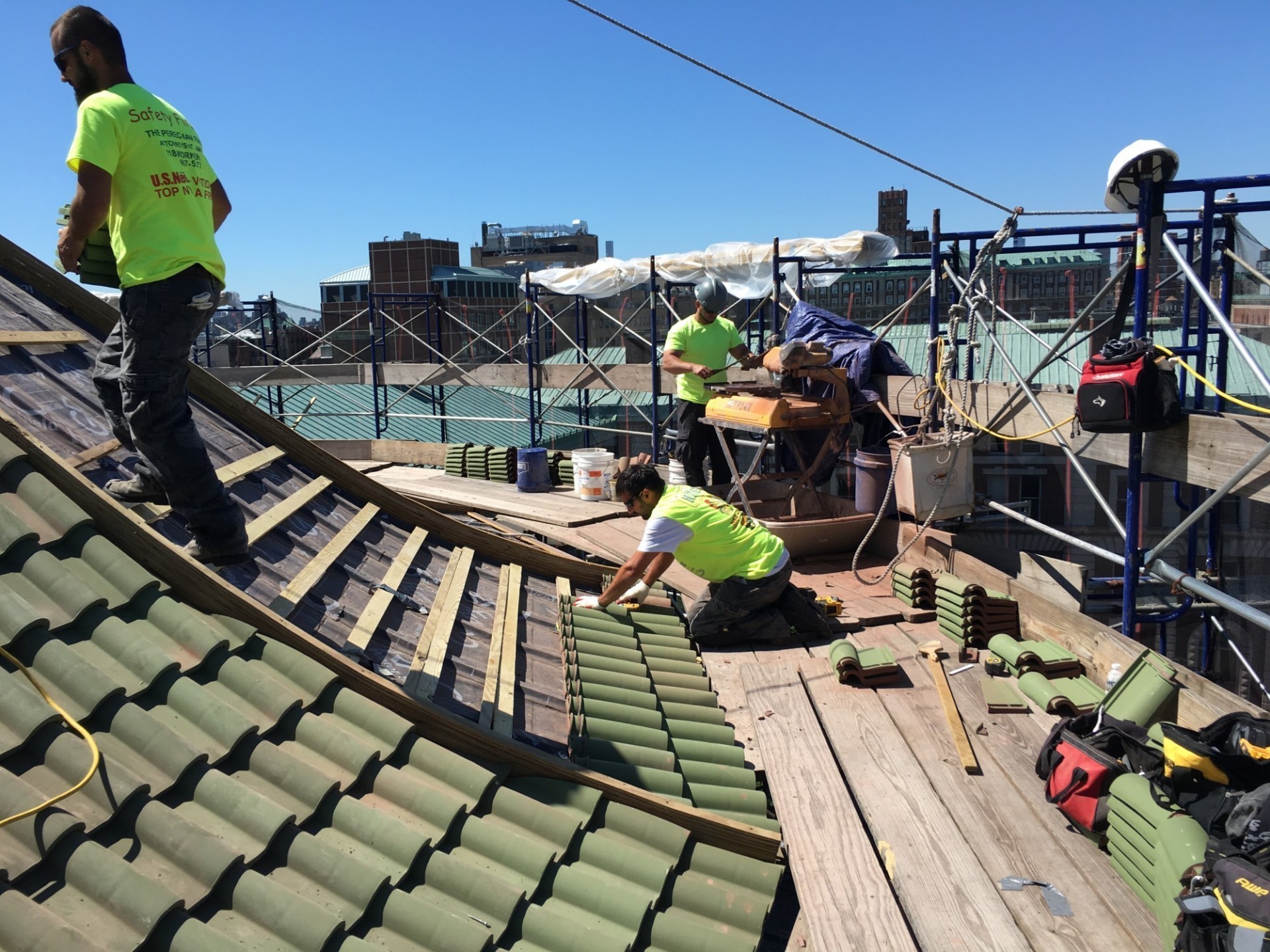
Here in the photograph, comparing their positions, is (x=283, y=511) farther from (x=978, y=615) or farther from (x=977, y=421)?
(x=977, y=421)

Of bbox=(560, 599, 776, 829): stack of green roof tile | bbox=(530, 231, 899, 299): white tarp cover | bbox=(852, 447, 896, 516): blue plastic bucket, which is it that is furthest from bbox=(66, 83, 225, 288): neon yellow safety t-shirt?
bbox=(530, 231, 899, 299): white tarp cover

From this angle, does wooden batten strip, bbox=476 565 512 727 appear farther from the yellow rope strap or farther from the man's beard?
the yellow rope strap

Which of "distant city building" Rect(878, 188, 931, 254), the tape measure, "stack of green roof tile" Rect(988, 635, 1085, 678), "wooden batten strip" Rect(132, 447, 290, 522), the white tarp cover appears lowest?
"stack of green roof tile" Rect(988, 635, 1085, 678)

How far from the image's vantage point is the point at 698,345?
9180 millimetres

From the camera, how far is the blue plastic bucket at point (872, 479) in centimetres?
773

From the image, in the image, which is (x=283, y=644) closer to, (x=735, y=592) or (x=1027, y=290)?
(x=735, y=592)

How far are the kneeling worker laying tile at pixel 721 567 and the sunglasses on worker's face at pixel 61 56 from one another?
3443 mm

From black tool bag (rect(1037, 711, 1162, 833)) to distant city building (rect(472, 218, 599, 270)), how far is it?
56977 millimetres

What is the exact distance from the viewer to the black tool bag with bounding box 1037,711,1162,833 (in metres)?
3.60

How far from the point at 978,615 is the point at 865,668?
1.09 meters

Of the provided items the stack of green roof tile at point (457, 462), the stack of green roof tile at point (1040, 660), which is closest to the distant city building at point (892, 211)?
the stack of green roof tile at point (457, 462)

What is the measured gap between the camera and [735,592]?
5.82 metres

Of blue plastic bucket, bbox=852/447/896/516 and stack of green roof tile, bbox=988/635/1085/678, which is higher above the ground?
blue plastic bucket, bbox=852/447/896/516

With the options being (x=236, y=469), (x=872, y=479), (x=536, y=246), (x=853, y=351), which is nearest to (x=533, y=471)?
(x=853, y=351)
